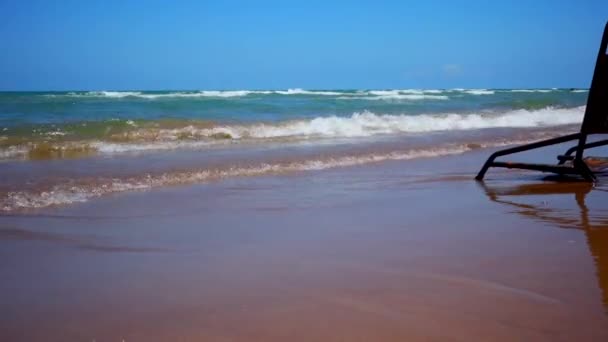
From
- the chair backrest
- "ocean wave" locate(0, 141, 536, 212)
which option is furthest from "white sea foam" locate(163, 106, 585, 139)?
the chair backrest

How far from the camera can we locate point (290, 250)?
10.1 ft

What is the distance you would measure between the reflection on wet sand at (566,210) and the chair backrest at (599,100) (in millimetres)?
588

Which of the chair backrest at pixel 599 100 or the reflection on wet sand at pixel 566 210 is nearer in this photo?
the reflection on wet sand at pixel 566 210

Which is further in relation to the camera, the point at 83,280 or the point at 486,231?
the point at 486,231

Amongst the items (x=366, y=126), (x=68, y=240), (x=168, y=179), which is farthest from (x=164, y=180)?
(x=366, y=126)

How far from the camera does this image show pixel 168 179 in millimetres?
5938

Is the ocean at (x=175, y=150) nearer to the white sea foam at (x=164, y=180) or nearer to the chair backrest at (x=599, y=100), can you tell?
the white sea foam at (x=164, y=180)

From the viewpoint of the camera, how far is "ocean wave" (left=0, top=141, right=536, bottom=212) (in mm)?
4699

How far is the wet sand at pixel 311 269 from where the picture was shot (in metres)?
2.03

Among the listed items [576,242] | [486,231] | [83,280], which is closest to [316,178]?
[486,231]

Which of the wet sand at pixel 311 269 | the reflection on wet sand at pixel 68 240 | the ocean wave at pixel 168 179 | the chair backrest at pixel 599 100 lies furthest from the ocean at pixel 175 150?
the chair backrest at pixel 599 100

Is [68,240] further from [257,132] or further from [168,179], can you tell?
[257,132]

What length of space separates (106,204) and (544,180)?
14.2 ft

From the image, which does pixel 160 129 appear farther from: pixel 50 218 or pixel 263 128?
pixel 50 218
